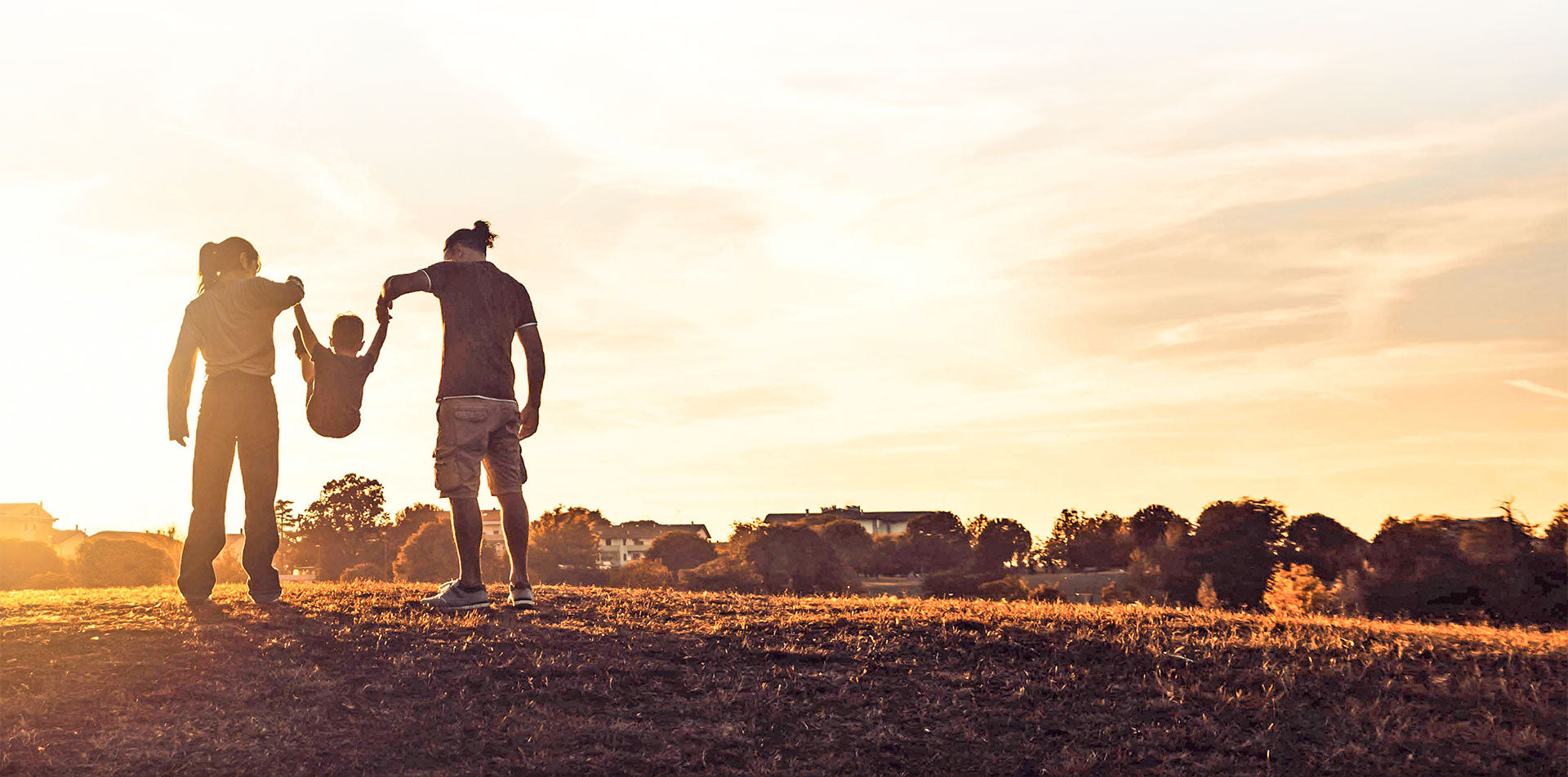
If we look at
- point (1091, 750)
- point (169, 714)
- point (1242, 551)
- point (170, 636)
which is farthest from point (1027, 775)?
point (1242, 551)

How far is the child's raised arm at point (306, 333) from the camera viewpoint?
1118 cm

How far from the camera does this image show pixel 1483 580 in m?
33.9

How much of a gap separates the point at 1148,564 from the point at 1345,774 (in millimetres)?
48161

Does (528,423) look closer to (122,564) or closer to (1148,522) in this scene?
(122,564)

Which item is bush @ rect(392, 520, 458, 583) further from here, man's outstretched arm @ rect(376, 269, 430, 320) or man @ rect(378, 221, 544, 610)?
man's outstretched arm @ rect(376, 269, 430, 320)

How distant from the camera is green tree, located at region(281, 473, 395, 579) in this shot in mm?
94812

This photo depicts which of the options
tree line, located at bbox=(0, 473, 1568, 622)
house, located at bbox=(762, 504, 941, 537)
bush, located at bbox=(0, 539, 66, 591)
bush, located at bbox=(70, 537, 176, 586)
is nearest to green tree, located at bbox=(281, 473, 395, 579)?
tree line, located at bbox=(0, 473, 1568, 622)

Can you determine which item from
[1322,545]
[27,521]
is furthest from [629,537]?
[1322,545]

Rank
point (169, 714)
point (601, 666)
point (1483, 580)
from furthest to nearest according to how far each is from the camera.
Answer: point (1483, 580) → point (601, 666) → point (169, 714)

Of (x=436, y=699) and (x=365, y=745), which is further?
(x=436, y=699)

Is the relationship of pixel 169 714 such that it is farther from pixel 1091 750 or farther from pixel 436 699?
pixel 1091 750

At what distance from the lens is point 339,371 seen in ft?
36.3

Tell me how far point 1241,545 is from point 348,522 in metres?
79.1

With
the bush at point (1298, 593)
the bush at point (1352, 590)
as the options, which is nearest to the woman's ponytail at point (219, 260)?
the bush at point (1298, 593)
